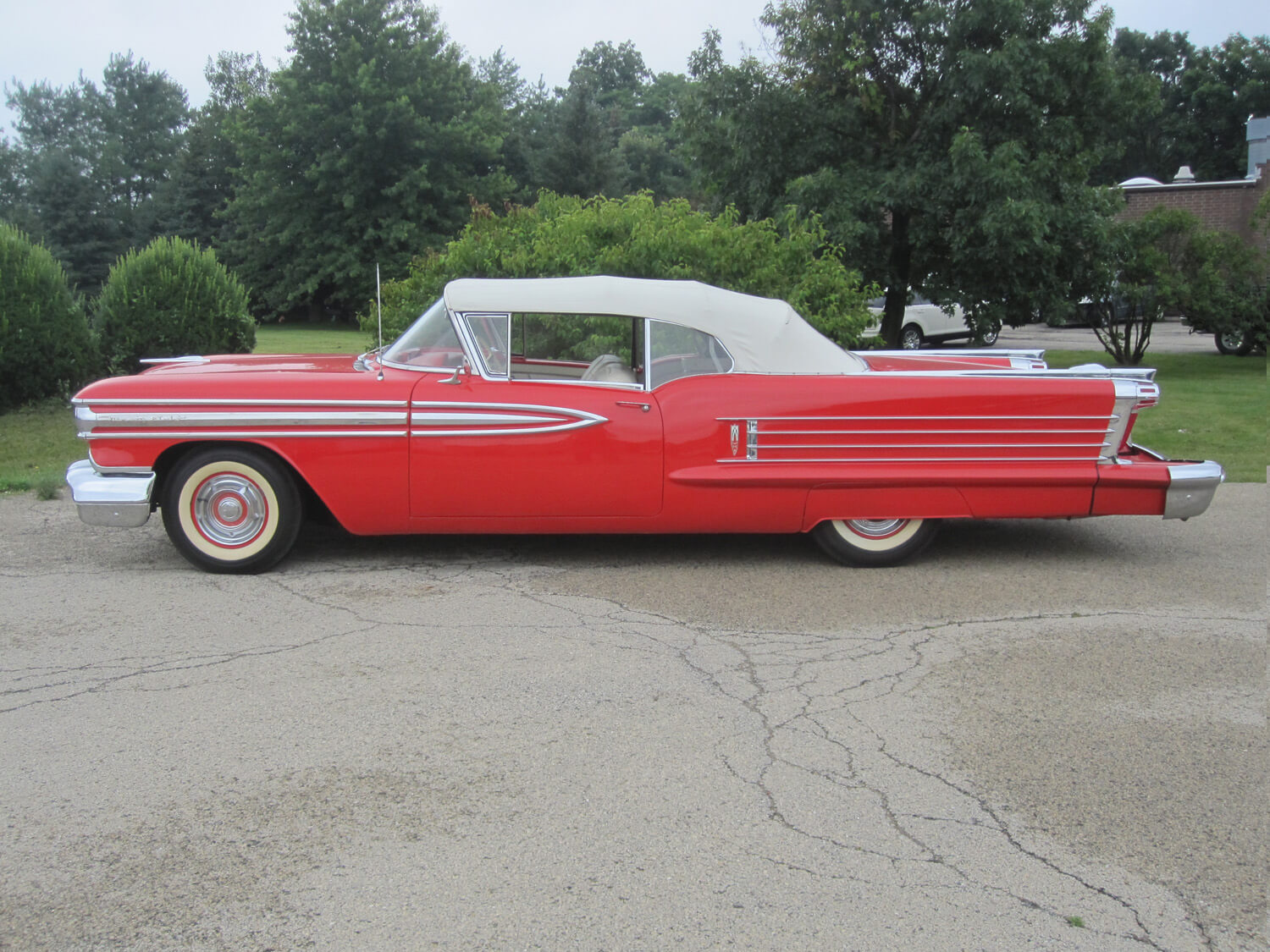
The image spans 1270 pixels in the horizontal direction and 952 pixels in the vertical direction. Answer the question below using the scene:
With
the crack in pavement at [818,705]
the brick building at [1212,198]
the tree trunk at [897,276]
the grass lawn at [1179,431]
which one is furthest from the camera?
the brick building at [1212,198]

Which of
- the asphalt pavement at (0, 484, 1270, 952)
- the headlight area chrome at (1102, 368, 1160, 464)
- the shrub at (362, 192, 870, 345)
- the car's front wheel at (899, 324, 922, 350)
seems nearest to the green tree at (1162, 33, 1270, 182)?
the car's front wheel at (899, 324, 922, 350)

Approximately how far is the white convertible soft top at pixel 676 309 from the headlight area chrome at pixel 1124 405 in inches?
54.0

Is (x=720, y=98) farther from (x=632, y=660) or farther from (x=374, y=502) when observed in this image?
(x=632, y=660)

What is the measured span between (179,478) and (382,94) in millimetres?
36618

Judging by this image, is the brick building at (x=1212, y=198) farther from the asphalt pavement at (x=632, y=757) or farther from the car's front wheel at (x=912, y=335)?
the asphalt pavement at (x=632, y=757)

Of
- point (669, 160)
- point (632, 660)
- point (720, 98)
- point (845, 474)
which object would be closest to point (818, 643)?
point (632, 660)

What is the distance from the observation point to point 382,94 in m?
39.4

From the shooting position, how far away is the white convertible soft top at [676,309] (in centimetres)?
617

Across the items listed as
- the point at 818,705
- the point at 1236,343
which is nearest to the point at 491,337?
the point at 818,705

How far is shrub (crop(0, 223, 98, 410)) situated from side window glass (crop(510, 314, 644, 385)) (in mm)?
8088

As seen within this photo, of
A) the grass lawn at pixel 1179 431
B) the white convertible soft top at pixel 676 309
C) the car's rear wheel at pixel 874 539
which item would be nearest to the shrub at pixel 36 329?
the grass lawn at pixel 1179 431

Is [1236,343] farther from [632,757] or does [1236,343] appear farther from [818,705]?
[632,757]

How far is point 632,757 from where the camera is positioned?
3.71m

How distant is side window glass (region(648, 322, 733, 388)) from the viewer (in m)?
6.11
